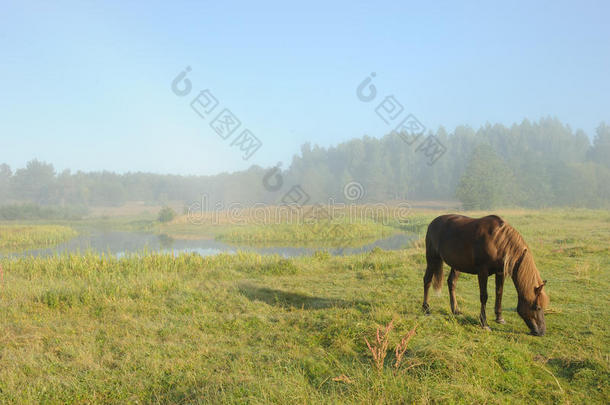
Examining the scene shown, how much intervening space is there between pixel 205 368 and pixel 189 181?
11559 centimetres

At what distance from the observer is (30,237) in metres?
28.6

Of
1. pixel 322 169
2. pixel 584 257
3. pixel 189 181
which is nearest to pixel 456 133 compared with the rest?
pixel 322 169

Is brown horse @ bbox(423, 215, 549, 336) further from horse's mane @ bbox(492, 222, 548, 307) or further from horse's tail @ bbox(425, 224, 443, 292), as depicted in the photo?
horse's tail @ bbox(425, 224, 443, 292)

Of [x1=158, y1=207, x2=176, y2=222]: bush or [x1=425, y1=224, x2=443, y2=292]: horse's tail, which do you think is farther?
[x1=158, y1=207, x2=176, y2=222]: bush

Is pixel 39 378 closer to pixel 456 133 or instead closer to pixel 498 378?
pixel 498 378

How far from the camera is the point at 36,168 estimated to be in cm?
7794

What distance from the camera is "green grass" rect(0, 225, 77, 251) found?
26141 millimetres

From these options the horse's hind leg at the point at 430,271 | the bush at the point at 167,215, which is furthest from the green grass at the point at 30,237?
the horse's hind leg at the point at 430,271

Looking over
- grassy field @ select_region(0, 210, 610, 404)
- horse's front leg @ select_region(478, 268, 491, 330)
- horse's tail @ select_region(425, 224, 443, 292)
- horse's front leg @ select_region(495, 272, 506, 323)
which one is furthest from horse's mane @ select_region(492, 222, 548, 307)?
horse's tail @ select_region(425, 224, 443, 292)

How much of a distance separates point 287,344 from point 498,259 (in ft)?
11.6

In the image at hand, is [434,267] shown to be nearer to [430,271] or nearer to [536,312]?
[430,271]

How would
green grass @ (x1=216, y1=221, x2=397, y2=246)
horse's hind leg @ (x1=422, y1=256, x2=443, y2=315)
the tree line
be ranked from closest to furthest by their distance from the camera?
horse's hind leg @ (x1=422, y1=256, x2=443, y2=315) → green grass @ (x1=216, y1=221, x2=397, y2=246) → the tree line

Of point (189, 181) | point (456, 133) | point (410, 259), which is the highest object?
point (456, 133)

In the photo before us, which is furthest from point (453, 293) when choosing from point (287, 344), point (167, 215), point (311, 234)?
point (167, 215)
